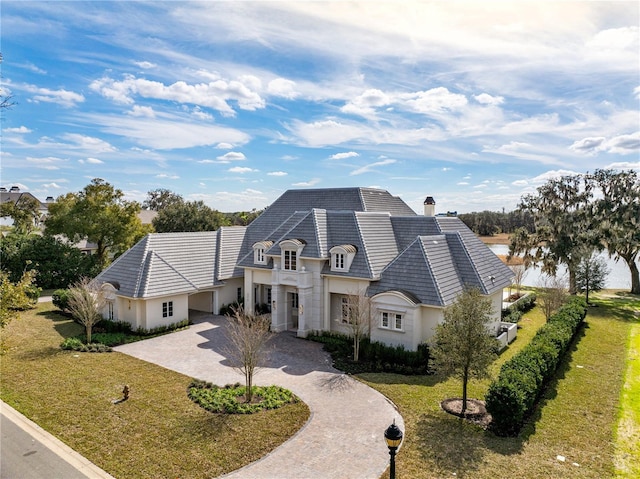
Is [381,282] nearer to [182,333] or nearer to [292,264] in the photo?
[292,264]

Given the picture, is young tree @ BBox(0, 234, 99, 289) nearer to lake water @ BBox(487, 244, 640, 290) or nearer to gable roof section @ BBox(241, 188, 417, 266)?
gable roof section @ BBox(241, 188, 417, 266)

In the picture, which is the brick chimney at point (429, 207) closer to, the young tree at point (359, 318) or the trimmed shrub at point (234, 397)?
the young tree at point (359, 318)

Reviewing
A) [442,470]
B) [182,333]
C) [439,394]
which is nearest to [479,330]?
[439,394]

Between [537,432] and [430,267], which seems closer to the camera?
[537,432]

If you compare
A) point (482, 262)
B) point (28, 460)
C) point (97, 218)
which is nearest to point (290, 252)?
point (482, 262)

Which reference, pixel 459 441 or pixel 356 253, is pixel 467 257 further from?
pixel 459 441

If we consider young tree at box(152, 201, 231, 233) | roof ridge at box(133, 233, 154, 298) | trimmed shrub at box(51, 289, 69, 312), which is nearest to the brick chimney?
roof ridge at box(133, 233, 154, 298)
